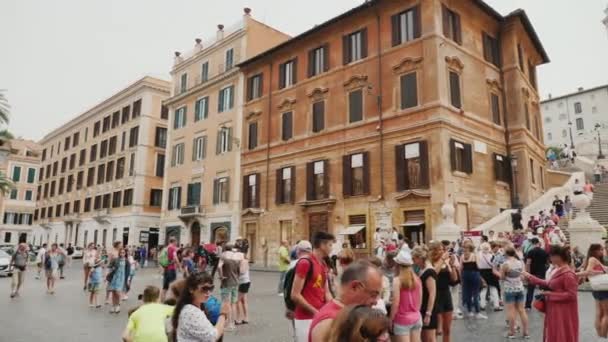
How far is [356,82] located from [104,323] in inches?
708

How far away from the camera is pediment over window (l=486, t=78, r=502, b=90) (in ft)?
78.8

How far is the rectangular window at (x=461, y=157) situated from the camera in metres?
20.4

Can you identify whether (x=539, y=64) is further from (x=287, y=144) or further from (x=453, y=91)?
(x=287, y=144)

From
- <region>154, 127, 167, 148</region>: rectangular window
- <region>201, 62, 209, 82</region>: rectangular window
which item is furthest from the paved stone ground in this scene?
<region>154, 127, 167, 148</region>: rectangular window

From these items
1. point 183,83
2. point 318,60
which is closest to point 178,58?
point 183,83

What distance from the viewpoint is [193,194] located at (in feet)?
112

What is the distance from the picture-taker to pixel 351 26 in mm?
24922

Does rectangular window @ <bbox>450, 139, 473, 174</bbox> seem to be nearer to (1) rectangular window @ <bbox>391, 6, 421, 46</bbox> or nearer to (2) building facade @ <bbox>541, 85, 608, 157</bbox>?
(1) rectangular window @ <bbox>391, 6, 421, 46</bbox>

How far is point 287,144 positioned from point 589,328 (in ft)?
67.9

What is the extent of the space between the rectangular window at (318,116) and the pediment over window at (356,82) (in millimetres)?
2061

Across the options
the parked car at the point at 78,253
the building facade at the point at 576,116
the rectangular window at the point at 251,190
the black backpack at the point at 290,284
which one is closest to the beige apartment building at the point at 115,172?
the parked car at the point at 78,253

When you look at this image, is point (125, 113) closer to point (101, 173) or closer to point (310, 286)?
point (101, 173)

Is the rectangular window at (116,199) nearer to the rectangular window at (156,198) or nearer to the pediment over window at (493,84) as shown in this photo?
the rectangular window at (156,198)

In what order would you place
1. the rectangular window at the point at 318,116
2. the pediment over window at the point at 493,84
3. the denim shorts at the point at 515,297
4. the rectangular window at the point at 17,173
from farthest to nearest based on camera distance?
the rectangular window at the point at 17,173 → the rectangular window at the point at 318,116 → the pediment over window at the point at 493,84 → the denim shorts at the point at 515,297
